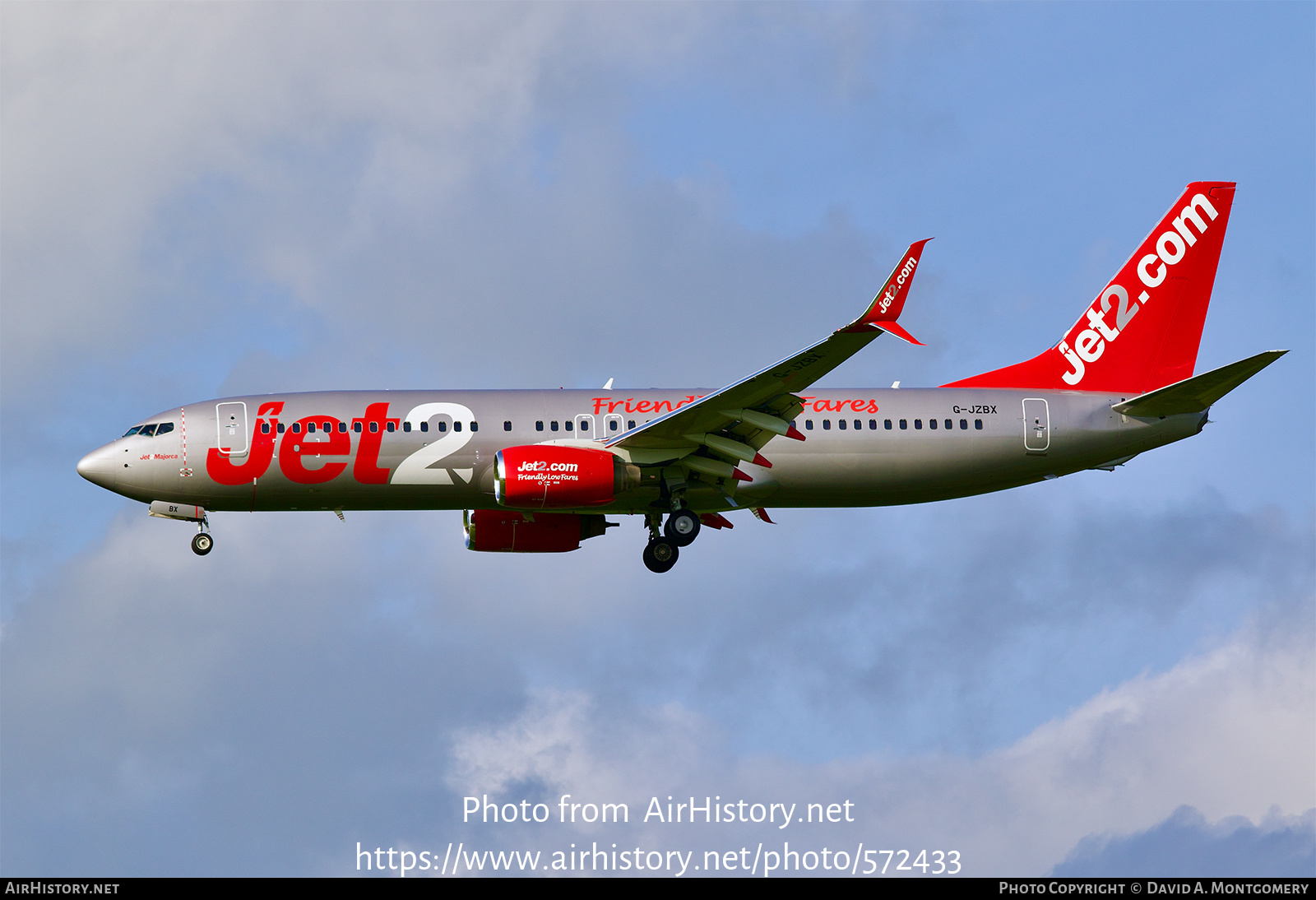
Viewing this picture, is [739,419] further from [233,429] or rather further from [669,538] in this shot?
[233,429]

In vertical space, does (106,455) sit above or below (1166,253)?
below

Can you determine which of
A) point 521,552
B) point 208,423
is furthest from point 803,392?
point 208,423

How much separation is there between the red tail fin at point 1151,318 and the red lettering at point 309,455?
52.1ft

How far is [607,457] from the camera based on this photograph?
1549 inches

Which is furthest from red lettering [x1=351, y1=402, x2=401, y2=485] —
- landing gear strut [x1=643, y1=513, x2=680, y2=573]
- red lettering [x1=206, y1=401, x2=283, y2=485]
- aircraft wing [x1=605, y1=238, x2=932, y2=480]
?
landing gear strut [x1=643, y1=513, x2=680, y2=573]

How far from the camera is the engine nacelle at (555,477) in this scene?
3838 cm

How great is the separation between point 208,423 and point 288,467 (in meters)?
2.33

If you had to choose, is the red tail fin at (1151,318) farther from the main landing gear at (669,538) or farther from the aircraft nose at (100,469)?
the aircraft nose at (100,469)

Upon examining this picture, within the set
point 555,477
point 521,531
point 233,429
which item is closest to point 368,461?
point 233,429

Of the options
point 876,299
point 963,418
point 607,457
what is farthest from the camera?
point 963,418

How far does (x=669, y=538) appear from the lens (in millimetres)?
41375

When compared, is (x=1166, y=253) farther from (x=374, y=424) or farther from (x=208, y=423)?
(x=208, y=423)

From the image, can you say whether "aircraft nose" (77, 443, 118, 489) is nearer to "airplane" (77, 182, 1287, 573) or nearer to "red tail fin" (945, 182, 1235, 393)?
"airplane" (77, 182, 1287, 573)

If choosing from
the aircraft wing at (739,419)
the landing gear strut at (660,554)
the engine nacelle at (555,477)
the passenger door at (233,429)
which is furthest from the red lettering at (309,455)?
the landing gear strut at (660,554)
